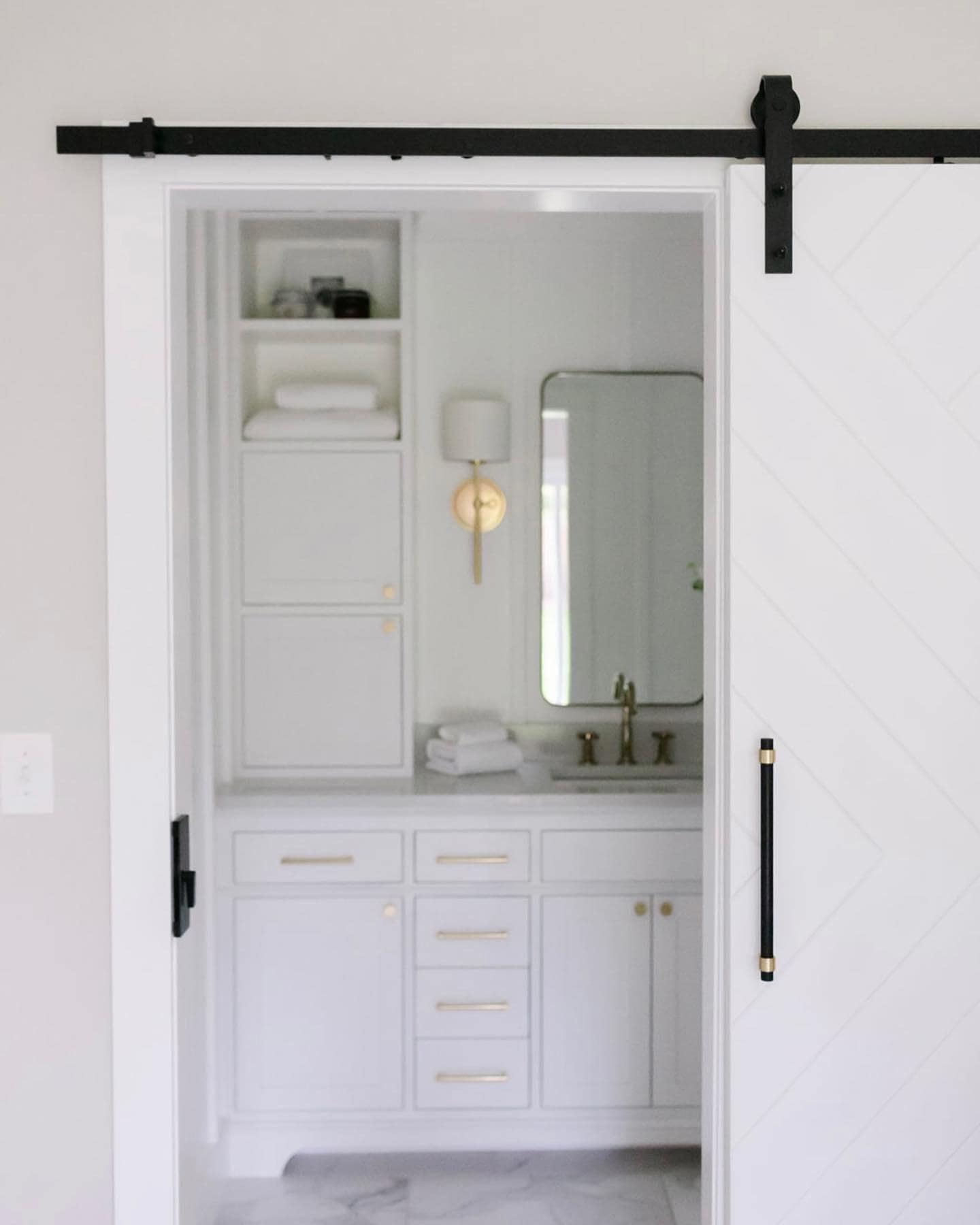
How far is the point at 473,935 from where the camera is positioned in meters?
3.39

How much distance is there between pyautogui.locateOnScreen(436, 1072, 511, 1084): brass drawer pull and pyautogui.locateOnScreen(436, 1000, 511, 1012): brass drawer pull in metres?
0.16

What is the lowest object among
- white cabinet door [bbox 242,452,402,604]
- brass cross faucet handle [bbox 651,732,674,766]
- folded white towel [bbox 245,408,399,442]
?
brass cross faucet handle [bbox 651,732,674,766]

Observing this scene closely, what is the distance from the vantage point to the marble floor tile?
3.17m

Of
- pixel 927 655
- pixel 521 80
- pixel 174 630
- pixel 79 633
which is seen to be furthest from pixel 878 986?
pixel 521 80

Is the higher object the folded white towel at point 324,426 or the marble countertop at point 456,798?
the folded white towel at point 324,426

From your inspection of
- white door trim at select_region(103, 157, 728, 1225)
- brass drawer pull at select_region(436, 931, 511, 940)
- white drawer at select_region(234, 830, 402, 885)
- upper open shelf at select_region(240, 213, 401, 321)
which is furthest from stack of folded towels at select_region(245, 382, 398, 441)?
white door trim at select_region(103, 157, 728, 1225)

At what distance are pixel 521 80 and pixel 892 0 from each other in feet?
1.98

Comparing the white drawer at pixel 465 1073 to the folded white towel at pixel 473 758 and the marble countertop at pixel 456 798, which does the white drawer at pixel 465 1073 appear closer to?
the marble countertop at pixel 456 798

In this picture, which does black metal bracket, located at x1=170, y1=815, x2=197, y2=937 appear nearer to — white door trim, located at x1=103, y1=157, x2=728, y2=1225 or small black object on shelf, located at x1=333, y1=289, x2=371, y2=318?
white door trim, located at x1=103, y1=157, x2=728, y2=1225

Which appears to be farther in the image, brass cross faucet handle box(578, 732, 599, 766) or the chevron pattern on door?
brass cross faucet handle box(578, 732, 599, 766)

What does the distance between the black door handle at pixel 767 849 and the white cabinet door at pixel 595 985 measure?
133cm

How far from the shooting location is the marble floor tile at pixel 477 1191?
3170 mm

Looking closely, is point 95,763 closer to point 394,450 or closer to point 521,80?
point 521,80

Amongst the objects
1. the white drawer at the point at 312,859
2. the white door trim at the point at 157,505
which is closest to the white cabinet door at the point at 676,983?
the white drawer at the point at 312,859
